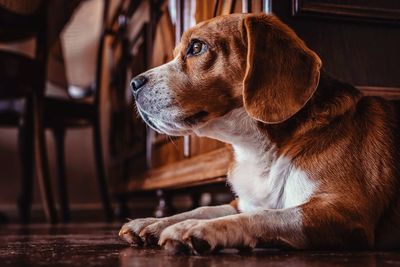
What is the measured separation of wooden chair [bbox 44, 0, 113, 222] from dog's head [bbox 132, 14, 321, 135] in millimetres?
1501

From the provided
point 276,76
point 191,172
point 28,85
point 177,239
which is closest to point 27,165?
point 28,85

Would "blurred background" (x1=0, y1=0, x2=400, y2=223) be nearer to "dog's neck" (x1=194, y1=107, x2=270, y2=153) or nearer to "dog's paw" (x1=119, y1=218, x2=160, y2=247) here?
"dog's neck" (x1=194, y1=107, x2=270, y2=153)

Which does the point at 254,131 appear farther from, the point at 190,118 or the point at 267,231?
the point at 267,231

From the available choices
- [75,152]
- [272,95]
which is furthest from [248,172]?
[75,152]

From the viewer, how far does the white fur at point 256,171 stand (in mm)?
1126

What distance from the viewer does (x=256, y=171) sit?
1228 millimetres

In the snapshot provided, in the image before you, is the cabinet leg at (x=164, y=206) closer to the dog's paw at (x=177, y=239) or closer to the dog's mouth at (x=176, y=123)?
the dog's mouth at (x=176, y=123)

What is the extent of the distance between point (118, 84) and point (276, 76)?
2313 millimetres

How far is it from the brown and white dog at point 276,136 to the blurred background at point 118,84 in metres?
0.29

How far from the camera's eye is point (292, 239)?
971 mm

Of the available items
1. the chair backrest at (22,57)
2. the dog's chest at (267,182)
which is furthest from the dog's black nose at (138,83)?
the chair backrest at (22,57)

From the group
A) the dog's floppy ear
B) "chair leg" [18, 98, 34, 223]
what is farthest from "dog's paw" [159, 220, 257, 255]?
"chair leg" [18, 98, 34, 223]

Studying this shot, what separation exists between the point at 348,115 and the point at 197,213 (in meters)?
0.38

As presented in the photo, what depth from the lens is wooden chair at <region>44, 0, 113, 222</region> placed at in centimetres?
277
